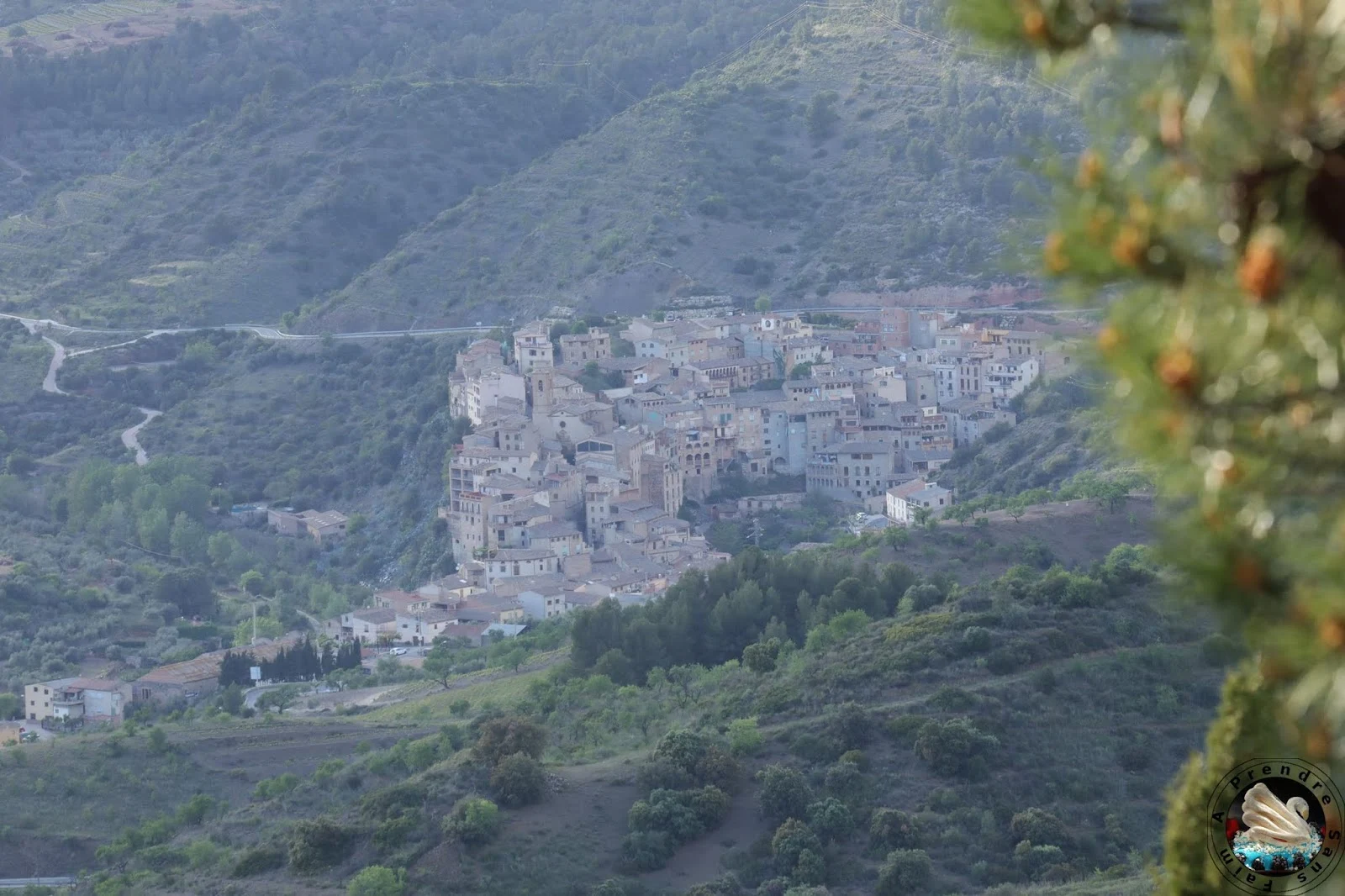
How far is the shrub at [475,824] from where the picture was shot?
17.3 m

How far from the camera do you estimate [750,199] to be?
59.2 metres

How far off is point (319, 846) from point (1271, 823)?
1414 centimetres

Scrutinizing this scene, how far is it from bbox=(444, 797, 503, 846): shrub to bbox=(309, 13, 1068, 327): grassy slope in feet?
116

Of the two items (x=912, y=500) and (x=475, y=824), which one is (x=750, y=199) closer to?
(x=912, y=500)

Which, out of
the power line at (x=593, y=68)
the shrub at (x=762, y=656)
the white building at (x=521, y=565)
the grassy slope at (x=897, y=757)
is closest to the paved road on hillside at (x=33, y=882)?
the grassy slope at (x=897, y=757)

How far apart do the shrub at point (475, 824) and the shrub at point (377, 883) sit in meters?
0.68

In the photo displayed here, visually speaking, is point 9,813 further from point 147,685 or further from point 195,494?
point 195,494

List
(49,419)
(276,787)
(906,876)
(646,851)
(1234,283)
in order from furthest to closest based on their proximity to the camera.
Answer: (49,419), (276,787), (646,851), (906,876), (1234,283)

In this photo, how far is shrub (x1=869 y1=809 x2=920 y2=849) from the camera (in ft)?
53.6

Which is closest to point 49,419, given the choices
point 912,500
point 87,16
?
point 912,500

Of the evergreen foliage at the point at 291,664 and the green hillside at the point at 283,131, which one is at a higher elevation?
the green hillside at the point at 283,131

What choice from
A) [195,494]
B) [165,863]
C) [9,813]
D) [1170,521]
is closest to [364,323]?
[195,494]

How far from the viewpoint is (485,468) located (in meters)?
39.3

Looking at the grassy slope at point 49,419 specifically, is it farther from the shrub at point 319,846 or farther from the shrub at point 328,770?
the shrub at point 319,846
